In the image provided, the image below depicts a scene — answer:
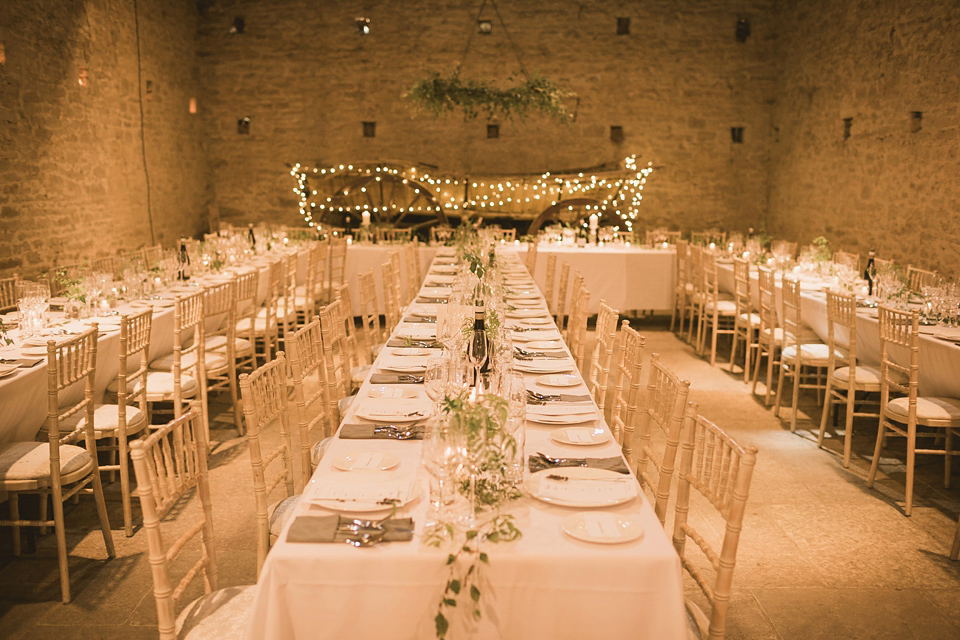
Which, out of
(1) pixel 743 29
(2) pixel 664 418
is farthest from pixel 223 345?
(1) pixel 743 29

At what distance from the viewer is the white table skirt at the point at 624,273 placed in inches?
340

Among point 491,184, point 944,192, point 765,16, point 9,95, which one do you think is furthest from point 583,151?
point 9,95

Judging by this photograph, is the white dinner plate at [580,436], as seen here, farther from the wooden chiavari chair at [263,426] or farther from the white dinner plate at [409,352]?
the white dinner plate at [409,352]

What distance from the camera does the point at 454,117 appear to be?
41.4 feet

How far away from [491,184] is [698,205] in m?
3.97

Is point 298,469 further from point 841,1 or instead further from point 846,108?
point 841,1

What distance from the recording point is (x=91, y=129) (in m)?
8.87

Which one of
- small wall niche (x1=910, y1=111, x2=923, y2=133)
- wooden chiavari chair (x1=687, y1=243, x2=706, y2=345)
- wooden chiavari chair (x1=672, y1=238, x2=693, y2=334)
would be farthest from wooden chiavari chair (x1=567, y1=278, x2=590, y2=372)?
small wall niche (x1=910, y1=111, x2=923, y2=133)

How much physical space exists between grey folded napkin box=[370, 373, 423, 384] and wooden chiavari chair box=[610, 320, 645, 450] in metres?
0.89

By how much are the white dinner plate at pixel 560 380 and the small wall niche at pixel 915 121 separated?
7.32m

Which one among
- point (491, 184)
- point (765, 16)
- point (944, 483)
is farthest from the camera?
point (765, 16)

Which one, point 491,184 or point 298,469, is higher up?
point 491,184

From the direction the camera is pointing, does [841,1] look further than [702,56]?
No


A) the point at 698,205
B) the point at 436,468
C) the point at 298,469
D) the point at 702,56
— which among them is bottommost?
the point at 298,469
